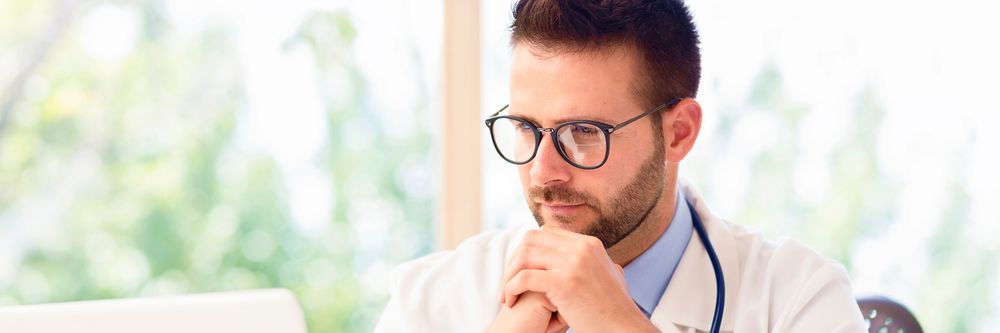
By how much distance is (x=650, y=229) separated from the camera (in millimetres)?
1886

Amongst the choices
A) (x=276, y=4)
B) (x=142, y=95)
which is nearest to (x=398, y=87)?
(x=276, y=4)

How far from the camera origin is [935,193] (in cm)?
321

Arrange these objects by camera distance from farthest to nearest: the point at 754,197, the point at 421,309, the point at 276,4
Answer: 1. the point at 754,197
2. the point at 276,4
3. the point at 421,309

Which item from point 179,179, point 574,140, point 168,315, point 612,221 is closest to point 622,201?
point 612,221

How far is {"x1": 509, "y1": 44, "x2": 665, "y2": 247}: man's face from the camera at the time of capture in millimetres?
1714

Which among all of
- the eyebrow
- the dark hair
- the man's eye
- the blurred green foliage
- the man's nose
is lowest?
the blurred green foliage

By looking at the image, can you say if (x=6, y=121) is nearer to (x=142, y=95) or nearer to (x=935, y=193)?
(x=142, y=95)

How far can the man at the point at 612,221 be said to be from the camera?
5.40 ft

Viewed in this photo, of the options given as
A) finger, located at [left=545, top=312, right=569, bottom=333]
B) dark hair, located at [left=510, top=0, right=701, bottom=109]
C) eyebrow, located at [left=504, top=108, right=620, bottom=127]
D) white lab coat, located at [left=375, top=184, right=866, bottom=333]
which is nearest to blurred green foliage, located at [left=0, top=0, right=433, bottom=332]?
white lab coat, located at [left=375, top=184, right=866, bottom=333]

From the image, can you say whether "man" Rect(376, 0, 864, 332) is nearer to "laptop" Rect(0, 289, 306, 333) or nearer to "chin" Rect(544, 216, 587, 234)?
"chin" Rect(544, 216, 587, 234)

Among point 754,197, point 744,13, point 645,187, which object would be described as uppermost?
point 744,13

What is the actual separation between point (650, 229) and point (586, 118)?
1.00ft

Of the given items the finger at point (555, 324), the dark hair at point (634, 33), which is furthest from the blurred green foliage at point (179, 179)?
the finger at point (555, 324)

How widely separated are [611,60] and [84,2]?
182 cm
